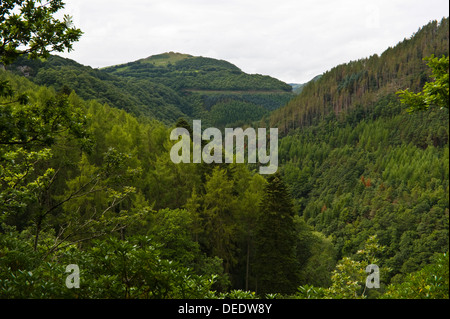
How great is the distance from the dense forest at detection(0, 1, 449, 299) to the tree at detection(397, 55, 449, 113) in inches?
4.4

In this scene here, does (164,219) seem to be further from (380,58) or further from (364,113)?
(380,58)

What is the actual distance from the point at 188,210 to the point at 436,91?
73.3 ft

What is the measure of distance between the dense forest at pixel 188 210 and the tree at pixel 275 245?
0.11 meters

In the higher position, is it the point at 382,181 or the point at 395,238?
the point at 382,181

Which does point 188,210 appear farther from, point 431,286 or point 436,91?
point 436,91

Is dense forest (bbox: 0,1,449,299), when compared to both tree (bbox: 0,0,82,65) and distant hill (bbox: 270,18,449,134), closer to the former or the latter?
tree (bbox: 0,0,82,65)

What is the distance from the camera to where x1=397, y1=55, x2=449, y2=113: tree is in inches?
233

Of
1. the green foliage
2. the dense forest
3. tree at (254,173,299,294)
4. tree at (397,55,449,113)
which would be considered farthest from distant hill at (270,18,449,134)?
the green foliage

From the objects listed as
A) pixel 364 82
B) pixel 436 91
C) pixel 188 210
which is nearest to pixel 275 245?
pixel 188 210

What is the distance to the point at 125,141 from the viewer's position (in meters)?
28.9

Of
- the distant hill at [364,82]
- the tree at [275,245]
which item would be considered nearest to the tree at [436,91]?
the tree at [275,245]

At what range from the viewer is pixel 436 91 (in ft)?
19.8
